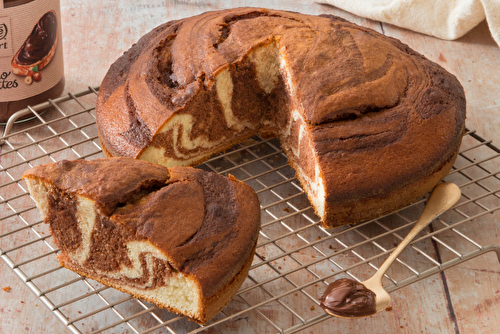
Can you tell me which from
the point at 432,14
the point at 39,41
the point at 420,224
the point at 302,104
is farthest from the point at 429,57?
the point at 39,41

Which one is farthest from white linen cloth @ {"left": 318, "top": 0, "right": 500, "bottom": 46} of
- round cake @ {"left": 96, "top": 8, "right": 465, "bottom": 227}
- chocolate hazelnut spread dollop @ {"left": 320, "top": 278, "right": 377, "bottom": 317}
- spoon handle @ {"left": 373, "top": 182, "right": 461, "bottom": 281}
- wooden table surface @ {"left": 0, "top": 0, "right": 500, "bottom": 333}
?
chocolate hazelnut spread dollop @ {"left": 320, "top": 278, "right": 377, "bottom": 317}

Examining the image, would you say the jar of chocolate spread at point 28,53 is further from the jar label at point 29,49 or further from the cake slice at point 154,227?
the cake slice at point 154,227

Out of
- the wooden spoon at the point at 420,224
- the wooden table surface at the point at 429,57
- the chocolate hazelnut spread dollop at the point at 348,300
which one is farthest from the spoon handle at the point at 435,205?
the chocolate hazelnut spread dollop at the point at 348,300

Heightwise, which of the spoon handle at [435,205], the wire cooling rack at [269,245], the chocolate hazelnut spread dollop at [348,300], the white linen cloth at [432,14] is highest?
the white linen cloth at [432,14]

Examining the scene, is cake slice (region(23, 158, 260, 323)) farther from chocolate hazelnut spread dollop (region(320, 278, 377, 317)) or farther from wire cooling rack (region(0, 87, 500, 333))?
chocolate hazelnut spread dollop (region(320, 278, 377, 317))

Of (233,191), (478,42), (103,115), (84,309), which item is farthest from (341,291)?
(478,42)
